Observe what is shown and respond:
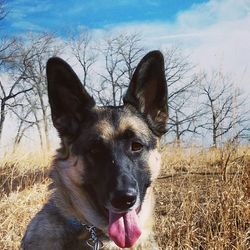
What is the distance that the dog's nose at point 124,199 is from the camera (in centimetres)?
286

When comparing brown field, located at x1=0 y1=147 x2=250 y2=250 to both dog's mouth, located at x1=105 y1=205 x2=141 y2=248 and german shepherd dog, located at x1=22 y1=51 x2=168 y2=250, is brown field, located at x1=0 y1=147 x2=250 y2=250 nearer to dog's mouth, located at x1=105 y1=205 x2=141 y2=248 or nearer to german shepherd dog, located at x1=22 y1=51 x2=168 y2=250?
german shepherd dog, located at x1=22 y1=51 x2=168 y2=250

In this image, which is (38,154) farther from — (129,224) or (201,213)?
(129,224)

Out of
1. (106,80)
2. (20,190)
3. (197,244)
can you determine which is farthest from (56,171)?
(106,80)

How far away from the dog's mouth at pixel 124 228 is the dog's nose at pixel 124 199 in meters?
0.10

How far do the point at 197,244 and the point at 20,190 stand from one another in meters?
3.23

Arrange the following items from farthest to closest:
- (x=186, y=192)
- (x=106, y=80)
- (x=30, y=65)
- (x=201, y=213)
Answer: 1. (x=30, y=65)
2. (x=106, y=80)
3. (x=186, y=192)
4. (x=201, y=213)

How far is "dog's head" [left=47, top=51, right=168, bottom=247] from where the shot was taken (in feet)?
9.80

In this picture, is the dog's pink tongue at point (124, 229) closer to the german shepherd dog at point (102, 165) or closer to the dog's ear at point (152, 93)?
the german shepherd dog at point (102, 165)

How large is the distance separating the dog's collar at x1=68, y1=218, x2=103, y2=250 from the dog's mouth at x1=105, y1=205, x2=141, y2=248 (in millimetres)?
107

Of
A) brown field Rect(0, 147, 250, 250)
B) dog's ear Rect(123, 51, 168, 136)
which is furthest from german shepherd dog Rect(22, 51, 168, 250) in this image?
brown field Rect(0, 147, 250, 250)

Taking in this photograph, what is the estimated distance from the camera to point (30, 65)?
91.4 ft

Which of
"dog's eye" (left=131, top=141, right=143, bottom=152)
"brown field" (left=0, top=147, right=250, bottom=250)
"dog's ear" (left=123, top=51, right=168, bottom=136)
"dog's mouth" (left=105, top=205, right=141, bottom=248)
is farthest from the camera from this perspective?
"brown field" (left=0, top=147, right=250, bottom=250)

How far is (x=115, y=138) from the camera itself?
129 inches

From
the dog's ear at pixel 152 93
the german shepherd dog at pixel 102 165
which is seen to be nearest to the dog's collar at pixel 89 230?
the german shepherd dog at pixel 102 165
